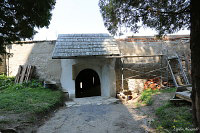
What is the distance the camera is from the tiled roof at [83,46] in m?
6.66

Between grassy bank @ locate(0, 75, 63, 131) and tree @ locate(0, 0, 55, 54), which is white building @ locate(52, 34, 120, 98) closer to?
grassy bank @ locate(0, 75, 63, 131)

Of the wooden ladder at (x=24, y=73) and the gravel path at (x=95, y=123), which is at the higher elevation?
the wooden ladder at (x=24, y=73)

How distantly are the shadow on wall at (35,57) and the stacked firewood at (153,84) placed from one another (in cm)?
584

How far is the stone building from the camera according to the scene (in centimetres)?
729

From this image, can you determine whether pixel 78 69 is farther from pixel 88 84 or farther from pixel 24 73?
pixel 88 84

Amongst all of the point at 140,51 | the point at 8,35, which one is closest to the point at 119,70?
the point at 140,51

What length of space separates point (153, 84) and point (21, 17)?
704 cm

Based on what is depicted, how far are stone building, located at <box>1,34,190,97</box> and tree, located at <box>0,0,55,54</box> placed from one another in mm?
3289

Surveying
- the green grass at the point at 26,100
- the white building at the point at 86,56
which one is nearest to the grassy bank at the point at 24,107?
the green grass at the point at 26,100

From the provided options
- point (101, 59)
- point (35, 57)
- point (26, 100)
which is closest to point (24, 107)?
point (26, 100)

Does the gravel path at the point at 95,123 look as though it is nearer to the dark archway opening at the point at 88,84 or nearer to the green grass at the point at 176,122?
the green grass at the point at 176,122

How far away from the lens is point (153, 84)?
24.6ft

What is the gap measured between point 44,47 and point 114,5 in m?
6.47

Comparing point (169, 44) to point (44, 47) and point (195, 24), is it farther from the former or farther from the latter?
point (44, 47)
